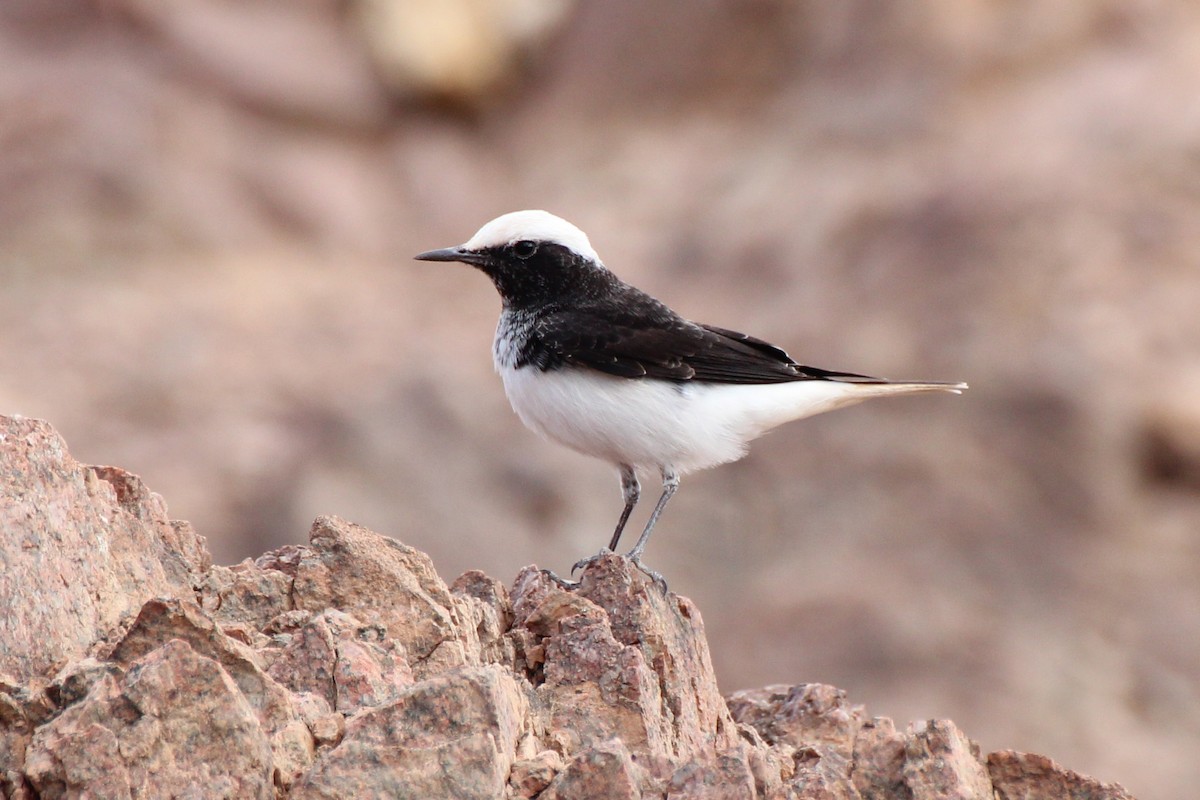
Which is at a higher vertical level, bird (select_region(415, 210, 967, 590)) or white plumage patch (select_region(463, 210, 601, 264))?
white plumage patch (select_region(463, 210, 601, 264))

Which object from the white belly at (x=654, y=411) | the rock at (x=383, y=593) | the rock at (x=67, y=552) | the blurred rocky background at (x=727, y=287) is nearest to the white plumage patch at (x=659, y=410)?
the white belly at (x=654, y=411)

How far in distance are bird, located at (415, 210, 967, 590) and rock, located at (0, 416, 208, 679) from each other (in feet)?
8.07

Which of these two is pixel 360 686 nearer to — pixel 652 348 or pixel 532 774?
pixel 532 774

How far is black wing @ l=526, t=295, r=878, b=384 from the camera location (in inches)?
316

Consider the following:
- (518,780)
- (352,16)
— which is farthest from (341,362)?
(518,780)

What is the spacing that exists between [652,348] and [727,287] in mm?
14772

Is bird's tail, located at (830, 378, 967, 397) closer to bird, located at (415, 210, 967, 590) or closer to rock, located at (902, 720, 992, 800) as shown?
bird, located at (415, 210, 967, 590)

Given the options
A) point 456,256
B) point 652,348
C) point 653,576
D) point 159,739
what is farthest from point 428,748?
point 456,256

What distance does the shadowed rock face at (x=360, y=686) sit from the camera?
4.64 metres

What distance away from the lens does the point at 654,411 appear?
8.02 m

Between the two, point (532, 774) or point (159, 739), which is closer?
point (159, 739)

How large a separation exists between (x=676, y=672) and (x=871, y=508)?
12782mm

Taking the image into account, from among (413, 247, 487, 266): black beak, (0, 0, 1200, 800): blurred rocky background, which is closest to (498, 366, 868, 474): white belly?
(413, 247, 487, 266): black beak

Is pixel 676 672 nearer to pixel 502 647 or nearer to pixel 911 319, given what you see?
pixel 502 647
